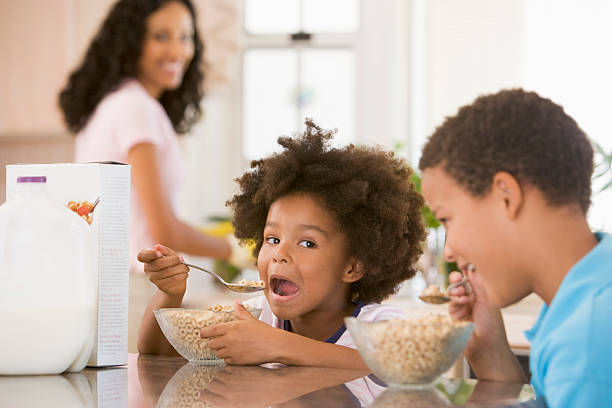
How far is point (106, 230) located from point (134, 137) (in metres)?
1.14

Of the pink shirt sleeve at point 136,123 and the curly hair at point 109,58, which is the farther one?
the curly hair at point 109,58

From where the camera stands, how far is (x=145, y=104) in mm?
2242

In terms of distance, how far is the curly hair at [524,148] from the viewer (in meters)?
0.89

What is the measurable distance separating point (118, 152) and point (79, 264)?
49.0 inches

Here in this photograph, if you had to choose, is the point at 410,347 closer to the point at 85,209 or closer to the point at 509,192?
the point at 509,192

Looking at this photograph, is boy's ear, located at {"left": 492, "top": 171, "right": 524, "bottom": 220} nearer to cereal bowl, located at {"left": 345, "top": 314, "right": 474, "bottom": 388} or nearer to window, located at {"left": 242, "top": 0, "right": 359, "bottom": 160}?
cereal bowl, located at {"left": 345, "top": 314, "right": 474, "bottom": 388}

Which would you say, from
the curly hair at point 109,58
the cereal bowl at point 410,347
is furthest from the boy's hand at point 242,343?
the curly hair at point 109,58

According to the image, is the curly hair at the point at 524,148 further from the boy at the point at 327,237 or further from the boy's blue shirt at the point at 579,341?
the boy at the point at 327,237

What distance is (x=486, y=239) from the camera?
919 mm

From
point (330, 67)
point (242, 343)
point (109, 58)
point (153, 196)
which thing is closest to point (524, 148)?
point (242, 343)

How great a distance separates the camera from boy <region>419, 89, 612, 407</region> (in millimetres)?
869

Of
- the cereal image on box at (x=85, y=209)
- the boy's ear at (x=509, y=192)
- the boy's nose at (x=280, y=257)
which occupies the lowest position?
the boy's nose at (x=280, y=257)

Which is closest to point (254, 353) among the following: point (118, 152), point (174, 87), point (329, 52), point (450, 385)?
point (450, 385)

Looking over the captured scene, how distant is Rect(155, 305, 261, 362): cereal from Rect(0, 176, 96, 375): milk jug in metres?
0.12
